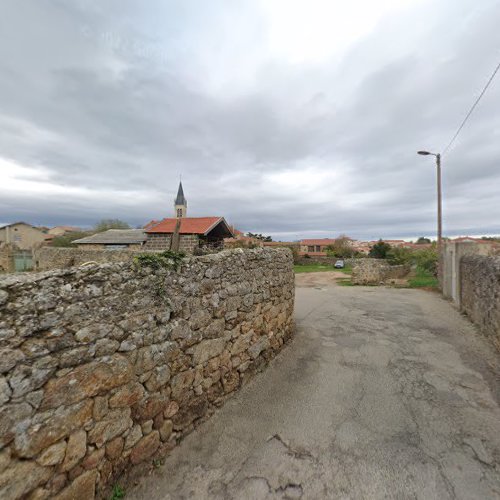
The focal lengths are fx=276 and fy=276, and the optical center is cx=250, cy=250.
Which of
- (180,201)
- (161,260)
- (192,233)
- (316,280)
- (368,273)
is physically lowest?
(316,280)

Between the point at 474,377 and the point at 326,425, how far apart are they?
306 cm

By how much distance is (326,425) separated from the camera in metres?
3.54

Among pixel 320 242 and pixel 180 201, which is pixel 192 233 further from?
pixel 320 242

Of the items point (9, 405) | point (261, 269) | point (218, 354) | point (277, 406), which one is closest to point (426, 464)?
point (277, 406)

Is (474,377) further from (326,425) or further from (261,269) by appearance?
(261,269)

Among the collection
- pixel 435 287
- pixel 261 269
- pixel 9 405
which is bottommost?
pixel 435 287

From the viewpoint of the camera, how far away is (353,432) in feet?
11.1

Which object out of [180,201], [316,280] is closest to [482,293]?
[316,280]

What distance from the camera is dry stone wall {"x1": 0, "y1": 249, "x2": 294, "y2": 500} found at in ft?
6.55

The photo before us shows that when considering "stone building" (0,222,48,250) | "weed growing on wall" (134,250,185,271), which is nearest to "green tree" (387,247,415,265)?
"weed growing on wall" (134,250,185,271)

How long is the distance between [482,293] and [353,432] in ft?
20.0

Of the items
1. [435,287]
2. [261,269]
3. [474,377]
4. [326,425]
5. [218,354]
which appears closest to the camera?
[326,425]

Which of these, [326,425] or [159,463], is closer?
[159,463]

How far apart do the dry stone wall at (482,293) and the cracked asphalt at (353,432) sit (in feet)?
2.13
